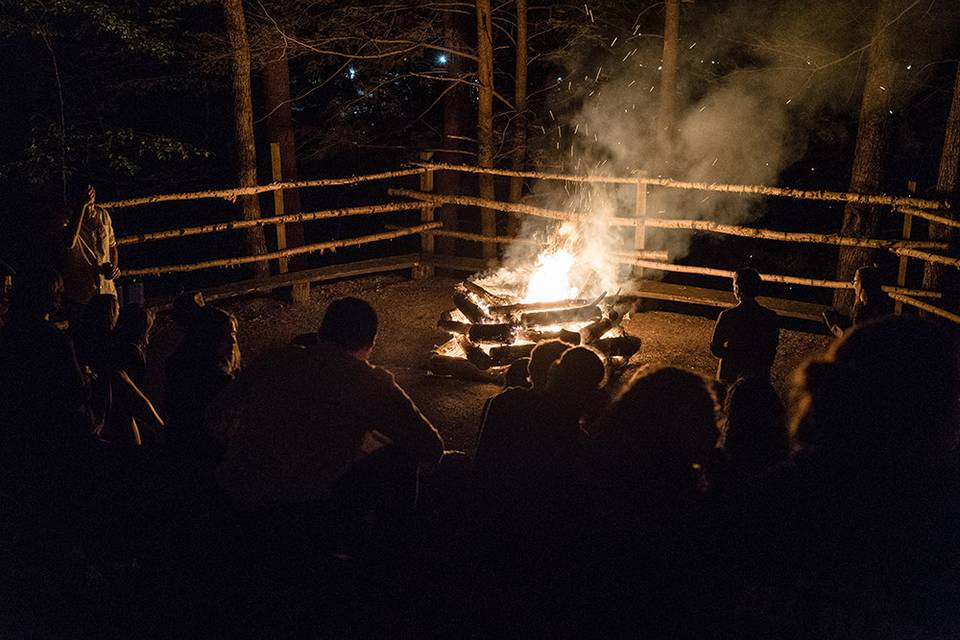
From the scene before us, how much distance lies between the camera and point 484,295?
30.1ft

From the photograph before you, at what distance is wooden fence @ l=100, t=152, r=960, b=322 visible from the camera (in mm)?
8781

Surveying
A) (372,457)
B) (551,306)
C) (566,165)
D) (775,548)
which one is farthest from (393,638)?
(566,165)

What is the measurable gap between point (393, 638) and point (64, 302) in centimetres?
545

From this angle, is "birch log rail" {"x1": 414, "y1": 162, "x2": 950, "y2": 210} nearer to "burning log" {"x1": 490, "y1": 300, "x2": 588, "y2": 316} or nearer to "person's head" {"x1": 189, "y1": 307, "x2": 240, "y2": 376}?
"burning log" {"x1": 490, "y1": 300, "x2": 588, "y2": 316}

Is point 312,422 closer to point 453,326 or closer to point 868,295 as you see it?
point 868,295

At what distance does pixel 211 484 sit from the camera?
482cm

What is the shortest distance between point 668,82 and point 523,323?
4557 millimetres

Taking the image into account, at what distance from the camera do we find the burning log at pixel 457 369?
8.25 m

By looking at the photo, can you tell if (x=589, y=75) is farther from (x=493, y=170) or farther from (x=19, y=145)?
(x=19, y=145)

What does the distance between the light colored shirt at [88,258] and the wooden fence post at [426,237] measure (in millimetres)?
4633

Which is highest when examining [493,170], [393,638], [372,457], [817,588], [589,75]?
[589,75]

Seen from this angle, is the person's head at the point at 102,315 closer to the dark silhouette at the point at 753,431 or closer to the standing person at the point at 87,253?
the standing person at the point at 87,253

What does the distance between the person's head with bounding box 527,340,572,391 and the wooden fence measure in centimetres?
512

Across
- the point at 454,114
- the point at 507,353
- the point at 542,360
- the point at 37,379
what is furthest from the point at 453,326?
the point at 454,114
